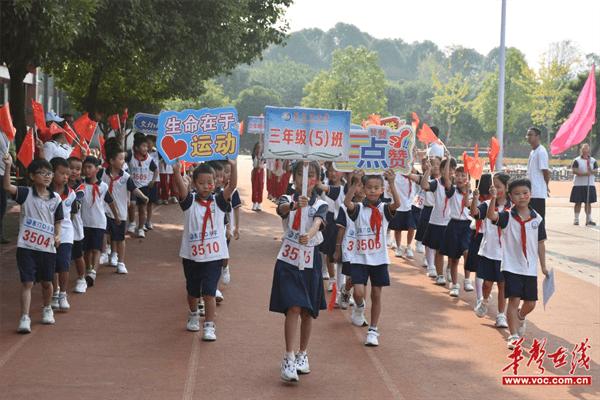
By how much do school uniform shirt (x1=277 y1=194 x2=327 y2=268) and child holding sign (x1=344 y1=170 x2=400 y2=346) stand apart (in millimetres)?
909

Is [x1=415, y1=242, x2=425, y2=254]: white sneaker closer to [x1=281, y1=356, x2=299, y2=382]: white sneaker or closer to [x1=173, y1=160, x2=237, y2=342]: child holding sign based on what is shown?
[x1=173, y1=160, x2=237, y2=342]: child holding sign

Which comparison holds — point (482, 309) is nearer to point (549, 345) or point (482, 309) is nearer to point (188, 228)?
point (549, 345)

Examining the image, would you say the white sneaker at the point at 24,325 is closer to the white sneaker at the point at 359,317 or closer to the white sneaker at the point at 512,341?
the white sneaker at the point at 359,317

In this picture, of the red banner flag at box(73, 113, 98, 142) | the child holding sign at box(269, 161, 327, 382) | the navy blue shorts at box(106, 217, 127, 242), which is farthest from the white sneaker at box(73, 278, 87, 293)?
the child holding sign at box(269, 161, 327, 382)

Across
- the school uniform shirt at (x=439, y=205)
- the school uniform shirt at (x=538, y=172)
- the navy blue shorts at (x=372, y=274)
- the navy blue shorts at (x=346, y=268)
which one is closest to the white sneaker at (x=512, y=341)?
the navy blue shorts at (x=372, y=274)

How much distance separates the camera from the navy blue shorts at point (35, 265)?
789 centimetres

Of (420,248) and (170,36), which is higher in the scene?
(170,36)

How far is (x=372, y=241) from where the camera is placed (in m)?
7.97

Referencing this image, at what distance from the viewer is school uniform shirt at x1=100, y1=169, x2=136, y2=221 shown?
11000 millimetres

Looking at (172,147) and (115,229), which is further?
(115,229)

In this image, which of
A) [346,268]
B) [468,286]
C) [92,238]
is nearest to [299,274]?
[346,268]

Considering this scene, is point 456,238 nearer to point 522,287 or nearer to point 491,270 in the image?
point 491,270

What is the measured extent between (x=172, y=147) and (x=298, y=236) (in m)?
1.51

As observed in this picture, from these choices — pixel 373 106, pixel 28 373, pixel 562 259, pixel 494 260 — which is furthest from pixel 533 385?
pixel 373 106
